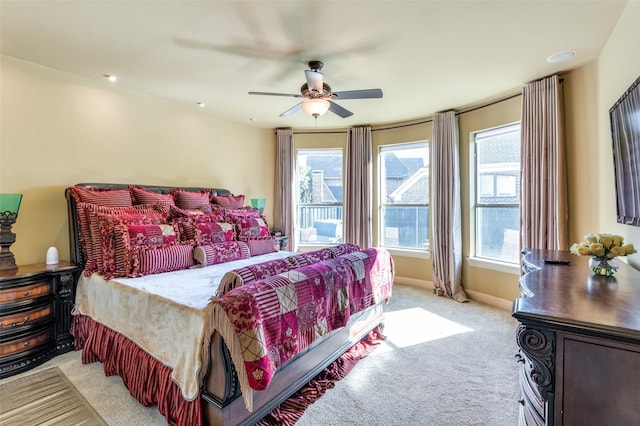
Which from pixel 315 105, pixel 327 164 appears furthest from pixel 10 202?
pixel 327 164

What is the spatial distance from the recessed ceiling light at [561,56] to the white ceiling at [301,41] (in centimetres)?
6

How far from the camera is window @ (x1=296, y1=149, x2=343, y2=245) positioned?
562 cm

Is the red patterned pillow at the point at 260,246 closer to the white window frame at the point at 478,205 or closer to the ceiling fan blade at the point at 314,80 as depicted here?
the ceiling fan blade at the point at 314,80

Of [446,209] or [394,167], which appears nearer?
[446,209]

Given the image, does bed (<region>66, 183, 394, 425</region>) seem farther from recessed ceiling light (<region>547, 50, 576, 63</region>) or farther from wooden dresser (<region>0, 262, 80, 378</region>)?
recessed ceiling light (<region>547, 50, 576, 63</region>)

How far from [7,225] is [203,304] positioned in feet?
7.12

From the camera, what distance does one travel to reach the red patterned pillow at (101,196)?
2.92 m

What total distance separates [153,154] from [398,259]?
414 centimetres

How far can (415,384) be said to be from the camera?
2287 millimetres

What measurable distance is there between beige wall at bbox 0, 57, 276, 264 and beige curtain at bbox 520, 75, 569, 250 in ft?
13.9

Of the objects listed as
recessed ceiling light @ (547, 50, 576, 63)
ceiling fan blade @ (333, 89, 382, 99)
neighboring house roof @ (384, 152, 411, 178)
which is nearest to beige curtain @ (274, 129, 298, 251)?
neighboring house roof @ (384, 152, 411, 178)

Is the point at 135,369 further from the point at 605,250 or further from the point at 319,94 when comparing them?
the point at 605,250

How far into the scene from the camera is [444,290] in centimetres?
448

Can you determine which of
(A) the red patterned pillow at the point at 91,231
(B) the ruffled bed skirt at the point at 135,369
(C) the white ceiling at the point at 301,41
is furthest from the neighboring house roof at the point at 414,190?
(B) the ruffled bed skirt at the point at 135,369
